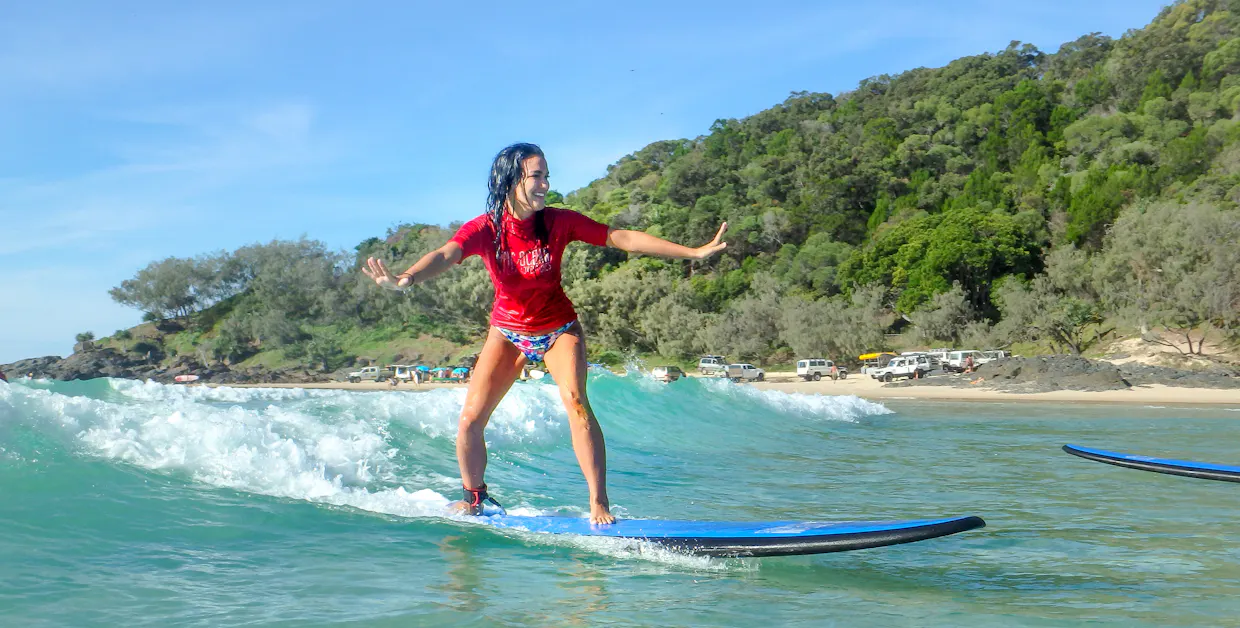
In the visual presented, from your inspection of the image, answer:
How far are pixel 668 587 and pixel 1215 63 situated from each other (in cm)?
7820

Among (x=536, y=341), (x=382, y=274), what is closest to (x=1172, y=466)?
(x=536, y=341)

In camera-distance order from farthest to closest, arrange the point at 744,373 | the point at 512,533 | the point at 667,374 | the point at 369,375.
A: the point at 369,375 → the point at 744,373 → the point at 667,374 → the point at 512,533

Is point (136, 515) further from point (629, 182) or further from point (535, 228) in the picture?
point (629, 182)

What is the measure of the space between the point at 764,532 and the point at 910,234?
52.8m

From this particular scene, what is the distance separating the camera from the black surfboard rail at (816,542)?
12.9ft

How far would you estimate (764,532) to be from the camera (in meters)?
4.39

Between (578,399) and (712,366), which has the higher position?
(578,399)

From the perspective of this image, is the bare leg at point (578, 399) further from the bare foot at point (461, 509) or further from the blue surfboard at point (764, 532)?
the bare foot at point (461, 509)

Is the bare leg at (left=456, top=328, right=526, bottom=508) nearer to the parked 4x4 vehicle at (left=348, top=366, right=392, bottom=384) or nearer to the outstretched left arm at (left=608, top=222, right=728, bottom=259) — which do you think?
the outstretched left arm at (left=608, top=222, right=728, bottom=259)

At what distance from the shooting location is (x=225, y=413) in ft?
26.2

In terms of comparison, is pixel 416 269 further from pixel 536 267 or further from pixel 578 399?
pixel 578 399

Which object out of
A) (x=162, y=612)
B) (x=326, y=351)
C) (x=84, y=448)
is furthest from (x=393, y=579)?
(x=326, y=351)

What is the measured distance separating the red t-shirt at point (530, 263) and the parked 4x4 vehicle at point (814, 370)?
36.3 metres

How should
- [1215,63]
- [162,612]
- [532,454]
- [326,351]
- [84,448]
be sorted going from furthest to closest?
[326,351] < [1215,63] < [532,454] < [84,448] < [162,612]
